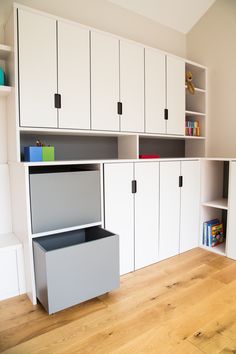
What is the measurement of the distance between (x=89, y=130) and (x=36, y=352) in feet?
5.28

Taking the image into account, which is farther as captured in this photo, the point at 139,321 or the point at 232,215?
the point at 232,215

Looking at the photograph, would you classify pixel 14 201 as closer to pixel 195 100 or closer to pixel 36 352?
pixel 36 352

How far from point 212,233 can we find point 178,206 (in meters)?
0.58

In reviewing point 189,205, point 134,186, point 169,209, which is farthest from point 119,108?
point 189,205

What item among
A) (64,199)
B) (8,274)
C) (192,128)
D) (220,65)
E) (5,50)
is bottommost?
(8,274)

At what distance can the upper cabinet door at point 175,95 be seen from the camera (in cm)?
280

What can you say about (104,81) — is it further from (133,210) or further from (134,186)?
(133,210)

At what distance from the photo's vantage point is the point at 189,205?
9.39 ft

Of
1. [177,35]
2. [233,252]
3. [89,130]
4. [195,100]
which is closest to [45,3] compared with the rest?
[89,130]

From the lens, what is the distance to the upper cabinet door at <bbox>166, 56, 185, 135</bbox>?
9.17 feet

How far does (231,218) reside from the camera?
265cm

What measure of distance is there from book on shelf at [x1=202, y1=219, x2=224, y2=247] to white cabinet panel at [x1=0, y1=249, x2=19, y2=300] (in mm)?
2024

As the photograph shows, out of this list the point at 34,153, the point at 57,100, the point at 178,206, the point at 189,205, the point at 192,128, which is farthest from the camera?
the point at 192,128

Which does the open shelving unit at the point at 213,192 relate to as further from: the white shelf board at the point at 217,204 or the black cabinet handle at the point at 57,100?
the black cabinet handle at the point at 57,100
